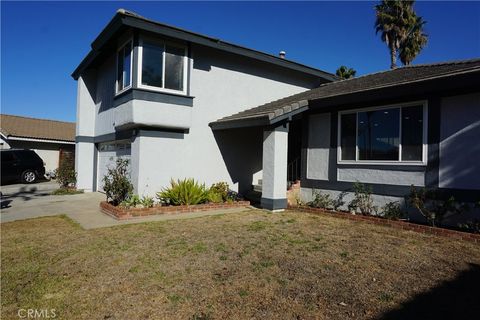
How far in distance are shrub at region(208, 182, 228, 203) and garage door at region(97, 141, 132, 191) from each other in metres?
3.47

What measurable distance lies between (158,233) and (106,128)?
875 centimetres

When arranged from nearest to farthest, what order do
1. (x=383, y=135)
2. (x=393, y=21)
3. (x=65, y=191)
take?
1. (x=383, y=135)
2. (x=65, y=191)
3. (x=393, y=21)

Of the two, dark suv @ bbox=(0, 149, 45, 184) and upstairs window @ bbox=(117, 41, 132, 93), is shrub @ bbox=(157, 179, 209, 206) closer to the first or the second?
upstairs window @ bbox=(117, 41, 132, 93)

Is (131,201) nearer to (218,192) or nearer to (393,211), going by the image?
(218,192)

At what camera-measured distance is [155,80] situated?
10758 millimetres

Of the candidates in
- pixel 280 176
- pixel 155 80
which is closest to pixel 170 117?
pixel 155 80

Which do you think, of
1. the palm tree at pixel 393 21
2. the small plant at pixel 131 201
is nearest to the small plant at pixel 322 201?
the small plant at pixel 131 201

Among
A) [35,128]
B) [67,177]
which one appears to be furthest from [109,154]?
[35,128]

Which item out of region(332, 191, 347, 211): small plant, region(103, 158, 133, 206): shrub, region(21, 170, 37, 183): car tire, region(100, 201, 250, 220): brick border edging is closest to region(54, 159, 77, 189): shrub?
region(21, 170, 37, 183): car tire

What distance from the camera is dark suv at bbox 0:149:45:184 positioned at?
1856 cm

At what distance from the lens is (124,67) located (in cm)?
1166

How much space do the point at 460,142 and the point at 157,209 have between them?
8.01m

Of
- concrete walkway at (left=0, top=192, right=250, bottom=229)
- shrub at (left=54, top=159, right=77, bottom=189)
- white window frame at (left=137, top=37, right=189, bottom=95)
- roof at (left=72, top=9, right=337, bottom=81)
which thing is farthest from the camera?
shrub at (left=54, top=159, right=77, bottom=189)
